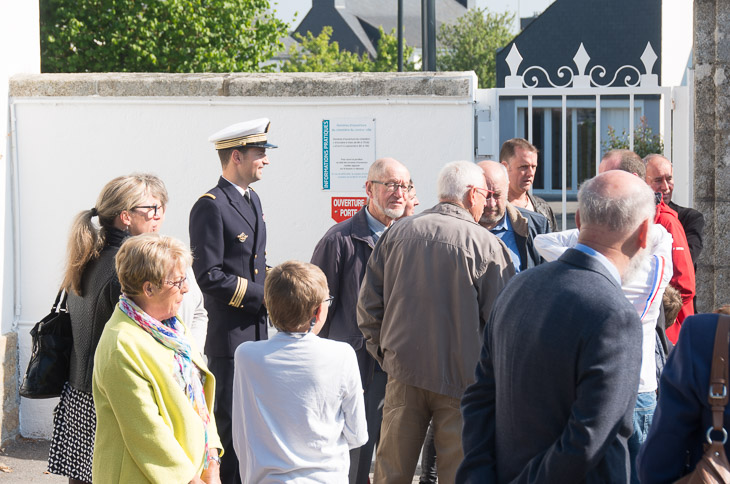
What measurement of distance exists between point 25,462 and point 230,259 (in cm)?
226

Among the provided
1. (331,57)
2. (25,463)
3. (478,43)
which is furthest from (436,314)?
(478,43)

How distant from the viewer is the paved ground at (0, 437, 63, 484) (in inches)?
224

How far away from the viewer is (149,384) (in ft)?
9.82

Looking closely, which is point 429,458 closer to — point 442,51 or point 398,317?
point 398,317

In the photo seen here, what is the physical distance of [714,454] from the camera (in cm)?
229

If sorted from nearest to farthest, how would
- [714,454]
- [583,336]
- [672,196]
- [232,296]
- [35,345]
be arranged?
1. [714,454]
2. [583,336]
3. [35,345]
4. [232,296]
5. [672,196]

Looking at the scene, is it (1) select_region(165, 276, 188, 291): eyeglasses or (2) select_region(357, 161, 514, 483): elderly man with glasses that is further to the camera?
(2) select_region(357, 161, 514, 483): elderly man with glasses

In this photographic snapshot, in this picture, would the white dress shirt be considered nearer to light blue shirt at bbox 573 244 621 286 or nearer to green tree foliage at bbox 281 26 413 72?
light blue shirt at bbox 573 244 621 286

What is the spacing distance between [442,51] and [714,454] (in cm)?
4914

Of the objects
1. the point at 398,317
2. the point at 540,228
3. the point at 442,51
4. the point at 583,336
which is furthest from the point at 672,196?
the point at 442,51

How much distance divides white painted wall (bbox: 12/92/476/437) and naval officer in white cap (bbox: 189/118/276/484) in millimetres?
947

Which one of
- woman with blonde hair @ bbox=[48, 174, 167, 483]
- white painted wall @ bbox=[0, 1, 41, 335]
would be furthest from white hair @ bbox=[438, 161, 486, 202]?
white painted wall @ bbox=[0, 1, 41, 335]

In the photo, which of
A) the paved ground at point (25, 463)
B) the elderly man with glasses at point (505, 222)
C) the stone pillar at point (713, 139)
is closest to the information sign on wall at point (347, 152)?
the elderly man with glasses at point (505, 222)

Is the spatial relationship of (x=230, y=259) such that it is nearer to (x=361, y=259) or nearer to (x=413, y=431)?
(x=361, y=259)
